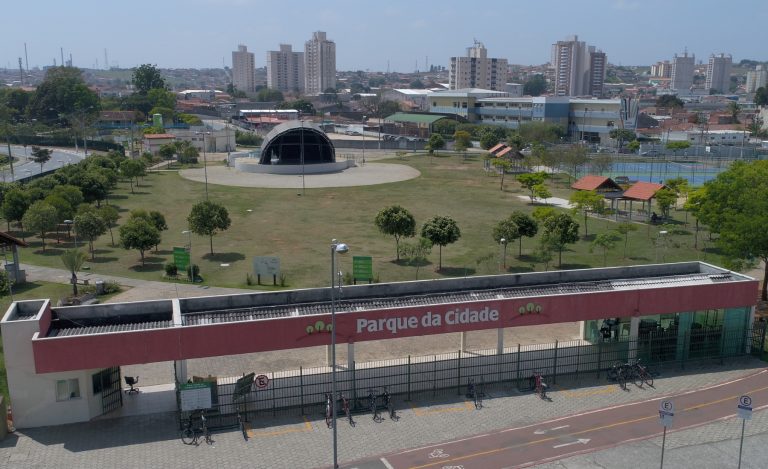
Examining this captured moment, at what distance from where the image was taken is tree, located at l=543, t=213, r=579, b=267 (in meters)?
38.3

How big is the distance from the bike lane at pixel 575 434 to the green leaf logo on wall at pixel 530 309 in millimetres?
3781

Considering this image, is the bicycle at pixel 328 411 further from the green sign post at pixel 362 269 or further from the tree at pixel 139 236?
the tree at pixel 139 236

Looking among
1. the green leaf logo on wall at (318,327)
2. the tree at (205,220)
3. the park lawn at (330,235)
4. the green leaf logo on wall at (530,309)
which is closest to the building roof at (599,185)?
the park lawn at (330,235)

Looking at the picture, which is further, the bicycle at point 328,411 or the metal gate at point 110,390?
the metal gate at point 110,390

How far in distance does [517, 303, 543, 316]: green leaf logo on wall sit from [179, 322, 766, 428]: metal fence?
52.5 inches

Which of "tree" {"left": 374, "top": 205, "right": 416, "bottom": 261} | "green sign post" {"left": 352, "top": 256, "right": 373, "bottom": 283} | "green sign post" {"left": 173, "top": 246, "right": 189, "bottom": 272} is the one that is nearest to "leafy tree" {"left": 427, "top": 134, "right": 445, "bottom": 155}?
"tree" {"left": 374, "top": 205, "right": 416, "bottom": 261}

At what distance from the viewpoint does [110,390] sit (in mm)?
20859

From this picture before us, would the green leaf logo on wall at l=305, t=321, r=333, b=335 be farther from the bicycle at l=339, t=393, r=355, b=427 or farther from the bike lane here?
the bike lane

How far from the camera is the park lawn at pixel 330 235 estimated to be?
126 ft

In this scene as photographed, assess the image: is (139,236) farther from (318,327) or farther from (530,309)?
(530,309)

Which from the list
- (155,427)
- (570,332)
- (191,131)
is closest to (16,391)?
(155,427)

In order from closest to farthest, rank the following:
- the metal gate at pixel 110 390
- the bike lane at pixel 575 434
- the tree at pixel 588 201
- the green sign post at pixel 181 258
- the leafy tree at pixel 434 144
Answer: the bike lane at pixel 575 434, the metal gate at pixel 110 390, the green sign post at pixel 181 258, the tree at pixel 588 201, the leafy tree at pixel 434 144

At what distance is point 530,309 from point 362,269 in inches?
505

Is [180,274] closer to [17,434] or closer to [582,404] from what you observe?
[17,434]
